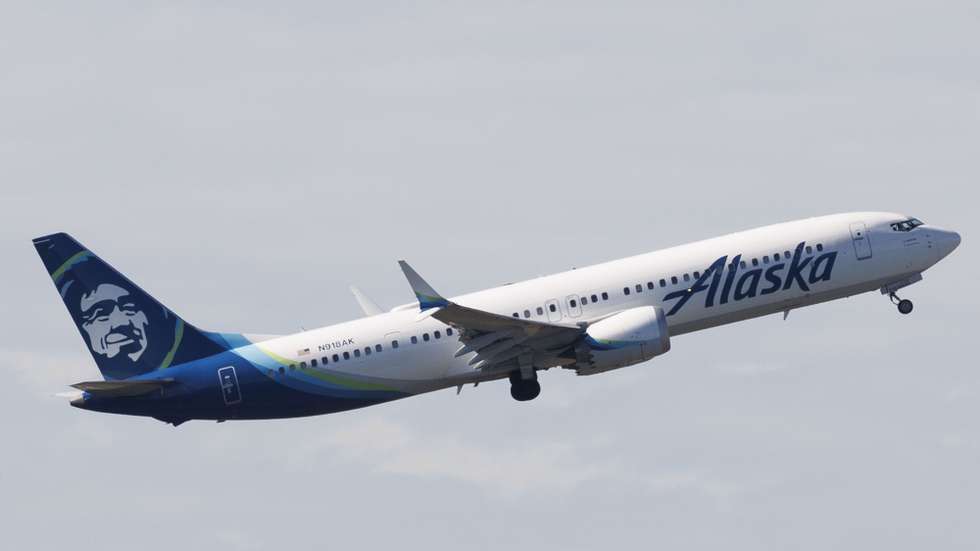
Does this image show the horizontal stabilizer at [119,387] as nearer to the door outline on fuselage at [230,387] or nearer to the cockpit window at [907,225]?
the door outline on fuselage at [230,387]

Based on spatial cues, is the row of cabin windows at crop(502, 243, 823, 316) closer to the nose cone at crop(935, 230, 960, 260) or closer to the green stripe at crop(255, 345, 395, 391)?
the nose cone at crop(935, 230, 960, 260)

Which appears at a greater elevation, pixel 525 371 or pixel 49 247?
pixel 49 247

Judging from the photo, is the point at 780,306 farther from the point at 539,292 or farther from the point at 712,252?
the point at 539,292

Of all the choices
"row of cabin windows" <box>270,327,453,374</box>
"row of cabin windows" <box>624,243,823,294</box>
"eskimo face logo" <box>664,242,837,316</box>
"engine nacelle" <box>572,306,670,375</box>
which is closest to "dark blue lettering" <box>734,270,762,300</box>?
"eskimo face logo" <box>664,242,837,316</box>

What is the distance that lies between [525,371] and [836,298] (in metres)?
13.3

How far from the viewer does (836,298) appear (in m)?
61.7

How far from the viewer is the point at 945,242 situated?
62938mm

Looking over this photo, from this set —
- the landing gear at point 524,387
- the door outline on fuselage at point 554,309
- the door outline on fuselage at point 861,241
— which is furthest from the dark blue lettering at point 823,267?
the landing gear at point 524,387

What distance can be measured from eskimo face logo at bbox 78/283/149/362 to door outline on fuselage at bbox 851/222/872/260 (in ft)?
97.1

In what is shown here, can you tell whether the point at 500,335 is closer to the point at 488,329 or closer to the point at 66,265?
the point at 488,329

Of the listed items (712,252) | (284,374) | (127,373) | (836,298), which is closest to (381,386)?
(284,374)

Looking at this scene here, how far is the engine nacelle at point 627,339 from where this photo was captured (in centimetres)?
5831

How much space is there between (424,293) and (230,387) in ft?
35.2

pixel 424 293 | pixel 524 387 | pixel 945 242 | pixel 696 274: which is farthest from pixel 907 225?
pixel 424 293
